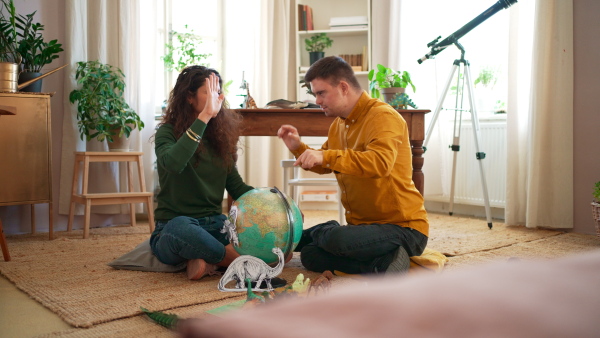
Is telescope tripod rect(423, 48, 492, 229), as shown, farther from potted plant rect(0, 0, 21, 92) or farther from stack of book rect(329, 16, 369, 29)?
potted plant rect(0, 0, 21, 92)

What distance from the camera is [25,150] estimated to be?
3.58 meters

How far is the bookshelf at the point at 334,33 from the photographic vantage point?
5.54 metres

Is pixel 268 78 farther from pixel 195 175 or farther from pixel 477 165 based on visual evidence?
pixel 195 175

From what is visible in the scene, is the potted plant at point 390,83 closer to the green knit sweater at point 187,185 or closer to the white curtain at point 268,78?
the green knit sweater at point 187,185

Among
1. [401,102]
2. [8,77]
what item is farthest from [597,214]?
[8,77]

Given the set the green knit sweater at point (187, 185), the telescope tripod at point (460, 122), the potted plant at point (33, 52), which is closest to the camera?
the green knit sweater at point (187, 185)

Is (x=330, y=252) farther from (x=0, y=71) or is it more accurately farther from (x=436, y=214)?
(x=436, y=214)

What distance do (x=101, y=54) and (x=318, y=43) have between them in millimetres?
2144

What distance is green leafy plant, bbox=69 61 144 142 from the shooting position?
12.8ft

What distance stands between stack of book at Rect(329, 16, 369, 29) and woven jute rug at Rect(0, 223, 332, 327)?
9.96 ft

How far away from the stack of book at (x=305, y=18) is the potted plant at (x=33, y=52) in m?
2.48

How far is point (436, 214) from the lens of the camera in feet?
16.8

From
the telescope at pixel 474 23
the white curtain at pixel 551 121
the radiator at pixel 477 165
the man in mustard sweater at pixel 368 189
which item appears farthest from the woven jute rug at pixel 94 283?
the radiator at pixel 477 165

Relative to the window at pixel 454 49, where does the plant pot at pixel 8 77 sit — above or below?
below
